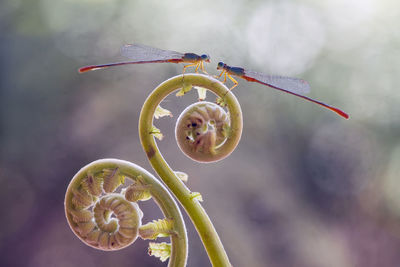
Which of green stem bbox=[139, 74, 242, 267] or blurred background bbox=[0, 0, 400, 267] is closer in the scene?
green stem bbox=[139, 74, 242, 267]

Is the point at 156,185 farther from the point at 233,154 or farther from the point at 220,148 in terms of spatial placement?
the point at 233,154

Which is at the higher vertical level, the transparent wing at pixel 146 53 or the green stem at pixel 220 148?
the transparent wing at pixel 146 53

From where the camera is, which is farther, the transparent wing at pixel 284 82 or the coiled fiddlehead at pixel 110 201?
the transparent wing at pixel 284 82

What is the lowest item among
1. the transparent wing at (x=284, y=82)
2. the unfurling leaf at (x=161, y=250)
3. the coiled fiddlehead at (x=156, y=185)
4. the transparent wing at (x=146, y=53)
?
the unfurling leaf at (x=161, y=250)

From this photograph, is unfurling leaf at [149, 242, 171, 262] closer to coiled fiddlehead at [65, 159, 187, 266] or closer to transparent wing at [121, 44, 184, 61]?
coiled fiddlehead at [65, 159, 187, 266]

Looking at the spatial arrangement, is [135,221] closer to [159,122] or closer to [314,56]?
[159,122]

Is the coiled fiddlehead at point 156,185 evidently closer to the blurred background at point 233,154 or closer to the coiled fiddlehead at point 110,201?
the coiled fiddlehead at point 110,201

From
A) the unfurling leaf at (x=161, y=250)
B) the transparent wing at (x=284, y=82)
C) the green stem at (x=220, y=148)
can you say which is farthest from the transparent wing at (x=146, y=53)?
the unfurling leaf at (x=161, y=250)

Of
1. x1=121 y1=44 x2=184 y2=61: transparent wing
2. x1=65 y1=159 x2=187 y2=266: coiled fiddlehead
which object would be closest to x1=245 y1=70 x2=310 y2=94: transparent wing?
x1=121 y1=44 x2=184 y2=61: transparent wing

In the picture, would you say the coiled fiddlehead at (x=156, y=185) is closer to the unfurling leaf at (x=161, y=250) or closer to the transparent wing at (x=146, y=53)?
the unfurling leaf at (x=161, y=250)
